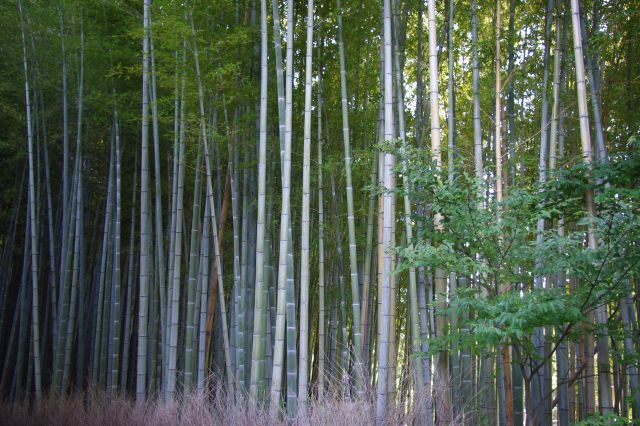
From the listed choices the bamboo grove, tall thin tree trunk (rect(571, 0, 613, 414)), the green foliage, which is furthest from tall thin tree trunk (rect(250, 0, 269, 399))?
tall thin tree trunk (rect(571, 0, 613, 414))

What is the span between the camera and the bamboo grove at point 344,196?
3938mm

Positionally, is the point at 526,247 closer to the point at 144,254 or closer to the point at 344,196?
the point at 144,254

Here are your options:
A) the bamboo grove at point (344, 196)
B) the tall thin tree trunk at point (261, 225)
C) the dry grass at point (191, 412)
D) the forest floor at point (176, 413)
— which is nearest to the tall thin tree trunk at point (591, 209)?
the bamboo grove at point (344, 196)

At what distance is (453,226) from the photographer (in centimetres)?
394

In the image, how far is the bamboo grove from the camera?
3938mm

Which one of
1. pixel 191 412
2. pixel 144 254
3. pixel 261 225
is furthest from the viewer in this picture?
pixel 144 254

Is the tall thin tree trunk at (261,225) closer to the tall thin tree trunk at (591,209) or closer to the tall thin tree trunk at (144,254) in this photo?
the tall thin tree trunk at (144,254)

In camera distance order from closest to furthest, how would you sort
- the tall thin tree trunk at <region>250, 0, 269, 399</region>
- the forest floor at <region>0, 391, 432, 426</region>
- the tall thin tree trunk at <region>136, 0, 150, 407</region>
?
the forest floor at <region>0, 391, 432, 426</region> < the tall thin tree trunk at <region>250, 0, 269, 399</region> < the tall thin tree trunk at <region>136, 0, 150, 407</region>

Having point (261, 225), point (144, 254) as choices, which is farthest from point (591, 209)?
point (144, 254)

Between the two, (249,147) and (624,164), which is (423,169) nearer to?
(624,164)

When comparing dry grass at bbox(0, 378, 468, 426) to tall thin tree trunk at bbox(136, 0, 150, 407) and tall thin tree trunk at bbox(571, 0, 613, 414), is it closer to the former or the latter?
tall thin tree trunk at bbox(136, 0, 150, 407)

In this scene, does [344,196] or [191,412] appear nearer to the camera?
[191,412]

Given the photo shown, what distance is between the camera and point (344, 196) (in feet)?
25.7

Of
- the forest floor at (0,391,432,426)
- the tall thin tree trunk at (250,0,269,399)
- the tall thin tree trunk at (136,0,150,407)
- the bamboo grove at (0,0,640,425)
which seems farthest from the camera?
the tall thin tree trunk at (136,0,150,407)
